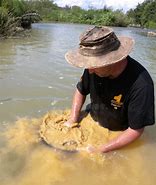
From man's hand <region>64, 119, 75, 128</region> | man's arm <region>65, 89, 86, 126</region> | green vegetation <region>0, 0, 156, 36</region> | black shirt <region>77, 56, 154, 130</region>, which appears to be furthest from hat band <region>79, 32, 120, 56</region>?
green vegetation <region>0, 0, 156, 36</region>

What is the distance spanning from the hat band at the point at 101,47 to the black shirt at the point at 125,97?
0.34m

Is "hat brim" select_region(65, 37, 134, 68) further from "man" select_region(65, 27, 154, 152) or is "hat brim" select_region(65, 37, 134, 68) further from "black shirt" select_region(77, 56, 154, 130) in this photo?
"black shirt" select_region(77, 56, 154, 130)

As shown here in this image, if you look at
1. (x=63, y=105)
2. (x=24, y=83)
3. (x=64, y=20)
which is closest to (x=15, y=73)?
(x=24, y=83)

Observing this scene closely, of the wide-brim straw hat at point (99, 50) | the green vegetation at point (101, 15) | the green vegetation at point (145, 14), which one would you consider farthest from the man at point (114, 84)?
the green vegetation at point (145, 14)

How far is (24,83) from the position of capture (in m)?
6.38

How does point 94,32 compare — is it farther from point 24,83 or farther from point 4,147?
point 24,83

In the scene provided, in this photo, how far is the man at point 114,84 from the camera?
2879mm

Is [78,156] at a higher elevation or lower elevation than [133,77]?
lower

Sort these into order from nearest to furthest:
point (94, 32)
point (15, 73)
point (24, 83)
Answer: point (94, 32), point (24, 83), point (15, 73)

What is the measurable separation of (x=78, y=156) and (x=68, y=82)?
3377 millimetres

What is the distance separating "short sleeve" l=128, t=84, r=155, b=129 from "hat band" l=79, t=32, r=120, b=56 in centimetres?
48

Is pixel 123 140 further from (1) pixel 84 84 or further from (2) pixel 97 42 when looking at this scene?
(2) pixel 97 42

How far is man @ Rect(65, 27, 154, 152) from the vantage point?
2.88 metres

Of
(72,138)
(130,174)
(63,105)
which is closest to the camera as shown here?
(130,174)
